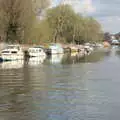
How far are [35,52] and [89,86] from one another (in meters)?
47.4

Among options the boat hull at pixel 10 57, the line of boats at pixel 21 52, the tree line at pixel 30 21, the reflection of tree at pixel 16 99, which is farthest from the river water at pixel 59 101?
the tree line at pixel 30 21

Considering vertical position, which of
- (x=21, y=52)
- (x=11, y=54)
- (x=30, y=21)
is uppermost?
(x=30, y=21)

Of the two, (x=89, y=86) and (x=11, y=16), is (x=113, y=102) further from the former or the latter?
(x=11, y=16)

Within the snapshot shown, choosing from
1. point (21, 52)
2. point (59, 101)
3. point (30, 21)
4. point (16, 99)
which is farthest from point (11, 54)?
point (59, 101)

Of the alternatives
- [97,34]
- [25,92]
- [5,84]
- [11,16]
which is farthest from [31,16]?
[97,34]

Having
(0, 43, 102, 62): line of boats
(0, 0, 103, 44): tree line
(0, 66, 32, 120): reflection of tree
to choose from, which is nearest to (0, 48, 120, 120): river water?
(0, 66, 32, 120): reflection of tree

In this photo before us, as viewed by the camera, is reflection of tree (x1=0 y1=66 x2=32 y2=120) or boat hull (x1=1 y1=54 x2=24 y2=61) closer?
reflection of tree (x1=0 y1=66 x2=32 y2=120)

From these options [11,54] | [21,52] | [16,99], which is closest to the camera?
[16,99]

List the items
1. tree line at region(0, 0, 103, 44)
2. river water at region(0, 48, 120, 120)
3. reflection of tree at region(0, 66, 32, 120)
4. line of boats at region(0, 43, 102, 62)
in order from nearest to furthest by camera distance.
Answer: river water at region(0, 48, 120, 120) → reflection of tree at region(0, 66, 32, 120) → line of boats at region(0, 43, 102, 62) → tree line at region(0, 0, 103, 44)

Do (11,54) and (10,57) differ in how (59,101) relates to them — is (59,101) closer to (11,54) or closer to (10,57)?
(10,57)

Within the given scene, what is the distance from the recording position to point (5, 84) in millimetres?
31938

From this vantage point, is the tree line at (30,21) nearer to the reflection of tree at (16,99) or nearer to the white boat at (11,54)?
the white boat at (11,54)

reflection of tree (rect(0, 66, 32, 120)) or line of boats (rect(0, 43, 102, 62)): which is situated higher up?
line of boats (rect(0, 43, 102, 62))

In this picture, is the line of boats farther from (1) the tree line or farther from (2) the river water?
(2) the river water
